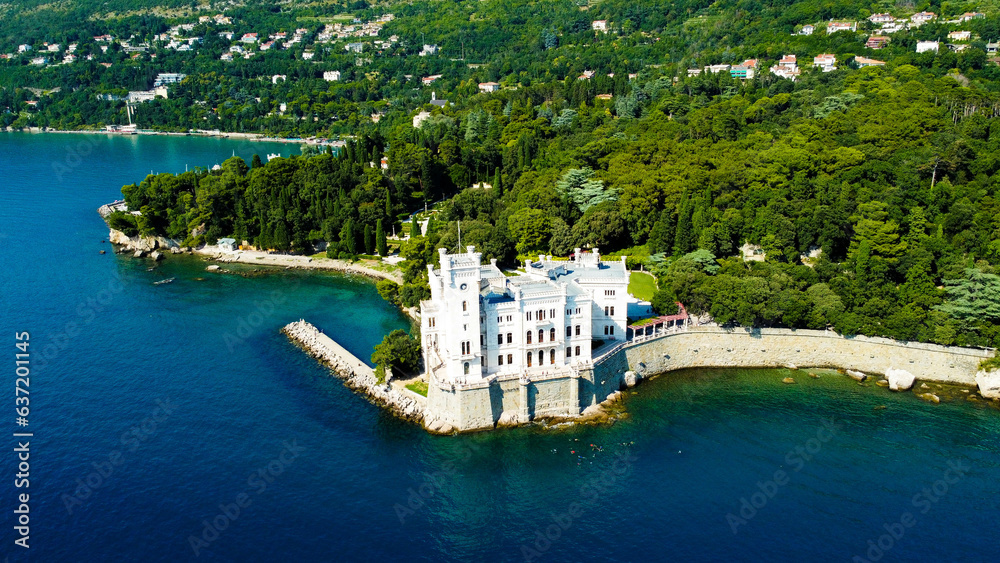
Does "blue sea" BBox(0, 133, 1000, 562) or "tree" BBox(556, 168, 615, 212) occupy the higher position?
"tree" BBox(556, 168, 615, 212)

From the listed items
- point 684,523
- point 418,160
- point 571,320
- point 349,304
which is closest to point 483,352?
point 571,320

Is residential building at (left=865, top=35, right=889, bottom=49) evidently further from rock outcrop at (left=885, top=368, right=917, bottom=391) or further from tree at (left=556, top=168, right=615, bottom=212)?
rock outcrop at (left=885, top=368, right=917, bottom=391)

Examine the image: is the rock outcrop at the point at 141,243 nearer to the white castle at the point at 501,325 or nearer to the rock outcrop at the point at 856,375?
the white castle at the point at 501,325

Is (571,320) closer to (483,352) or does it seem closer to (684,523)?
(483,352)

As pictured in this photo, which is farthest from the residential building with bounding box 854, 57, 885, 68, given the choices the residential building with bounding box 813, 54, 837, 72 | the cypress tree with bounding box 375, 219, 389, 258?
the cypress tree with bounding box 375, 219, 389, 258

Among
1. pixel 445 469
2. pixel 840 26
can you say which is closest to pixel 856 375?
pixel 445 469

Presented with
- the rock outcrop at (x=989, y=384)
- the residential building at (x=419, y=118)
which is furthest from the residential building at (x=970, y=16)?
the residential building at (x=419, y=118)
